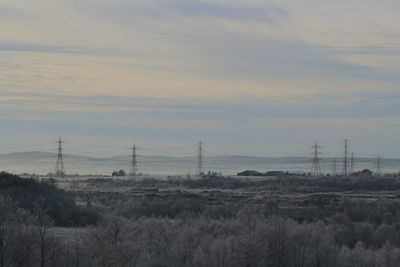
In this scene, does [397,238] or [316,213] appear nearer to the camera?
[397,238]

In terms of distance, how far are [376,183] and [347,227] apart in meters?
68.0

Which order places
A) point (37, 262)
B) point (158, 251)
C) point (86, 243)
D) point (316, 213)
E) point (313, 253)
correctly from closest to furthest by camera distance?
point (37, 262), point (86, 243), point (158, 251), point (313, 253), point (316, 213)

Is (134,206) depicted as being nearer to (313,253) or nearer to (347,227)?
(347,227)

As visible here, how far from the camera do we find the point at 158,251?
27.7m

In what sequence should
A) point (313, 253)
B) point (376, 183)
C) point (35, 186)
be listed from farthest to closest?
point (376, 183)
point (35, 186)
point (313, 253)

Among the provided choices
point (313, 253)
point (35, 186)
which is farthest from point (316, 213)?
point (313, 253)

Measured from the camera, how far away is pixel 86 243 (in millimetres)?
25141

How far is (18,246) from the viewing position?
23.6 m

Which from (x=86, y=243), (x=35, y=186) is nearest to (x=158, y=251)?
(x=86, y=243)

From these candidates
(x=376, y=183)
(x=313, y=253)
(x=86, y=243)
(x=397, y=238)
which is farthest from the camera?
(x=376, y=183)

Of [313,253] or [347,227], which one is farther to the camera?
[347,227]

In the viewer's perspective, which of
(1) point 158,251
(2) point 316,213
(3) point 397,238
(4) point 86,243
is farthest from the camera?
(2) point 316,213

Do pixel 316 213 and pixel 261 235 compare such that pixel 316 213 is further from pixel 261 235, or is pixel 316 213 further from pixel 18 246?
pixel 18 246

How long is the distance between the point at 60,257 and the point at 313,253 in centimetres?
975
